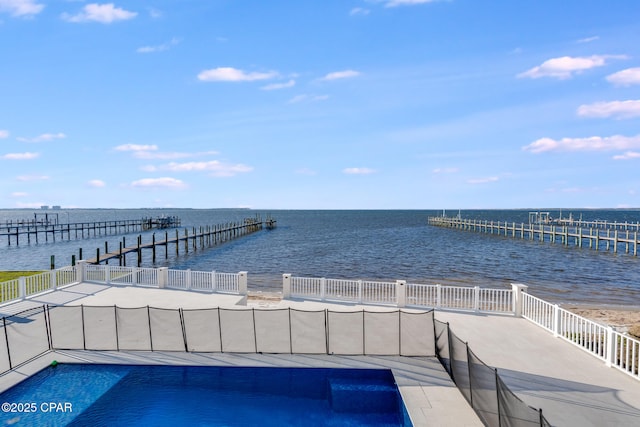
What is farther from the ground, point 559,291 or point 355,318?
point 355,318

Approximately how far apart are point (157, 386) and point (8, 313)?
9.40 metres

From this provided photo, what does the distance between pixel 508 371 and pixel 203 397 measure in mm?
8437

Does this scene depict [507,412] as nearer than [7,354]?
Yes

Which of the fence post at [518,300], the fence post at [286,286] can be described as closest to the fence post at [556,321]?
the fence post at [518,300]

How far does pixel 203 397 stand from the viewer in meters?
11.1

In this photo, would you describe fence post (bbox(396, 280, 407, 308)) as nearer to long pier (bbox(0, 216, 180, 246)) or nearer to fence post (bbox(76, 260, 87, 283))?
fence post (bbox(76, 260, 87, 283))

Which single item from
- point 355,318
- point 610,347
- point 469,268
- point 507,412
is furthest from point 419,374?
point 469,268

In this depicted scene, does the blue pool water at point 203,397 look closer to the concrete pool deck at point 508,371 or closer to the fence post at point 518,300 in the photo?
the concrete pool deck at point 508,371

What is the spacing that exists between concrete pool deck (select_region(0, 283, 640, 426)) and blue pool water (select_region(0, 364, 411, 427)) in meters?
0.41

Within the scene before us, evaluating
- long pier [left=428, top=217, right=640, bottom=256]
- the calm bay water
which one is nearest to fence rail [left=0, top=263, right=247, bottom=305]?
the calm bay water

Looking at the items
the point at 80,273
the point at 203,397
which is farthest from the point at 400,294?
the point at 80,273

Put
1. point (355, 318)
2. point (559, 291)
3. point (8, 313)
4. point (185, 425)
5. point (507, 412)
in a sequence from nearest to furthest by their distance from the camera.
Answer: point (507, 412) → point (185, 425) → point (355, 318) → point (8, 313) → point (559, 291)

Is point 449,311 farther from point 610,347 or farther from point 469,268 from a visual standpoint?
point 469,268

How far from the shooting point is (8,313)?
54.0 ft
